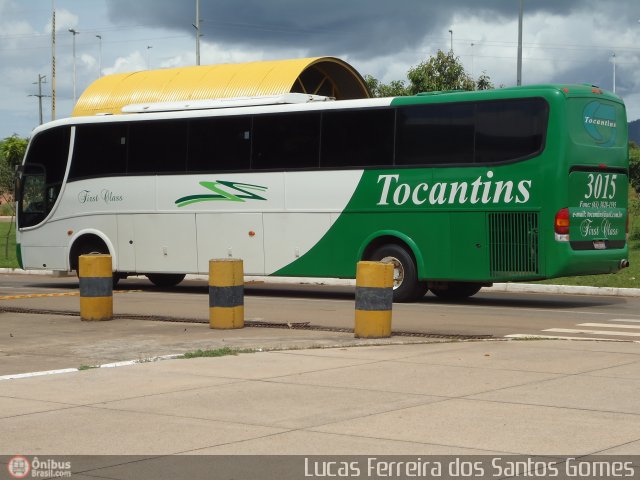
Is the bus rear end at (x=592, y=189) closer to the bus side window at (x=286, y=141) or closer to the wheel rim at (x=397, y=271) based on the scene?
the wheel rim at (x=397, y=271)

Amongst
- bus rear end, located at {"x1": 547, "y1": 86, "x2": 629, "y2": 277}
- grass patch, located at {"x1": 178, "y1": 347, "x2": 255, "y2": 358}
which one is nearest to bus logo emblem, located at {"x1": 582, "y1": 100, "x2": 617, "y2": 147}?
bus rear end, located at {"x1": 547, "y1": 86, "x2": 629, "y2": 277}

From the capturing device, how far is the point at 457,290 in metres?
22.5

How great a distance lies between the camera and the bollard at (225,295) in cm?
1534

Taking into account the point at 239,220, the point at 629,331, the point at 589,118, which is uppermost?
the point at 589,118

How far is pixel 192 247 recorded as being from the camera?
2378cm

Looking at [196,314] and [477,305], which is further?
[477,305]

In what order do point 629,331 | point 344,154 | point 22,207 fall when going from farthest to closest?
point 22,207, point 344,154, point 629,331

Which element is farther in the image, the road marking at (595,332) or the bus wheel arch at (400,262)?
the bus wheel arch at (400,262)

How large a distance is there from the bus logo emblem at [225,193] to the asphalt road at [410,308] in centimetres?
193

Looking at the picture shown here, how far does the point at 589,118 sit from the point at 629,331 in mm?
5398

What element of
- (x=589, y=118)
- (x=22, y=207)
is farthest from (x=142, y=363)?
(x=22, y=207)

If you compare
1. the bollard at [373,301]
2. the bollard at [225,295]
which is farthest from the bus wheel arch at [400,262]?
the bollard at [373,301]

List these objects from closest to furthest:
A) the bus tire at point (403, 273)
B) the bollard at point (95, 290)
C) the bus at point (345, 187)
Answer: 1. the bollard at point (95, 290)
2. the bus at point (345, 187)
3. the bus tire at point (403, 273)

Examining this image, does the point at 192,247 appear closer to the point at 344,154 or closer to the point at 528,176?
the point at 344,154
